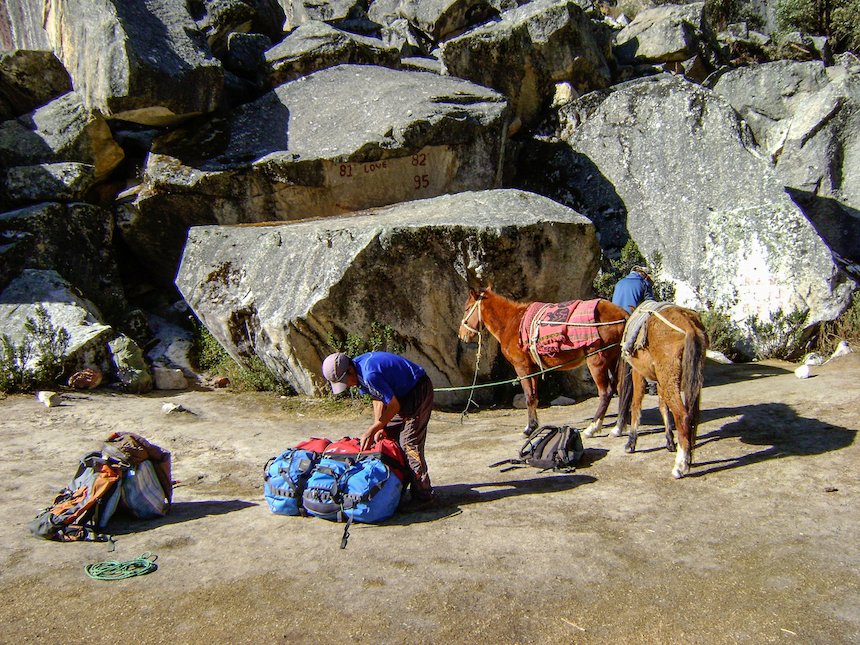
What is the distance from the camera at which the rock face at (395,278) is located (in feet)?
28.4

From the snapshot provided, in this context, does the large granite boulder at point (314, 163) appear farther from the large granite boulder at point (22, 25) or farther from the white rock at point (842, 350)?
the white rock at point (842, 350)

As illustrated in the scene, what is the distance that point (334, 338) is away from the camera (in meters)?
8.77

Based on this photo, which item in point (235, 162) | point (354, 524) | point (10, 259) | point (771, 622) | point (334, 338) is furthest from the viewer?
point (235, 162)

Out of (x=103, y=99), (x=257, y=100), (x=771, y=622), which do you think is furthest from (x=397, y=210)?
(x=771, y=622)

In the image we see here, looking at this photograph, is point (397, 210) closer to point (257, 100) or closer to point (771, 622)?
point (257, 100)

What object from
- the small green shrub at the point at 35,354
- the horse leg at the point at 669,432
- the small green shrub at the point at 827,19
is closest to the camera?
the horse leg at the point at 669,432

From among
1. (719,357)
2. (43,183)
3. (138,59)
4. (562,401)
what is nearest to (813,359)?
(719,357)

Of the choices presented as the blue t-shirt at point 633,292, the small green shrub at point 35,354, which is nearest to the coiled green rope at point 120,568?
the small green shrub at point 35,354

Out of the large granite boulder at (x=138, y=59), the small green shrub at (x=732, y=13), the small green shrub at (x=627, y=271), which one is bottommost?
the small green shrub at (x=627, y=271)

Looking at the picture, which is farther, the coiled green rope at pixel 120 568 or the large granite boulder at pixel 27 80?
the large granite boulder at pixel 27 80

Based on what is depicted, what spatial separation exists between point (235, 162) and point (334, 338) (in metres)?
4.45

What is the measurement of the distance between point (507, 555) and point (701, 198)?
9686 mm

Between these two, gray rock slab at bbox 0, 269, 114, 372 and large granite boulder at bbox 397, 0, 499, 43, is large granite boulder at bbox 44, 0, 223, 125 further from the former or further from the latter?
large granite boulder at bbox 397, 0, 499, 43

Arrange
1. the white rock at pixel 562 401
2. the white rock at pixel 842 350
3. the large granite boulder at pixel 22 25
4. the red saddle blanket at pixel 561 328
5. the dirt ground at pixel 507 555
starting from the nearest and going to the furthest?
the dirt ground at pixel 507 555 < the red saddle blanket at pixel 561 328 < the white rock at pixel 562 401 < the white rock at pixel 842 350 < the large granite boulder at pixel 22 25
